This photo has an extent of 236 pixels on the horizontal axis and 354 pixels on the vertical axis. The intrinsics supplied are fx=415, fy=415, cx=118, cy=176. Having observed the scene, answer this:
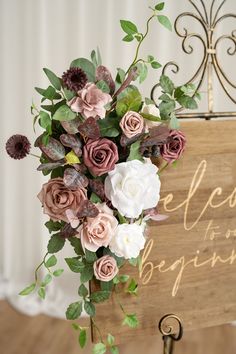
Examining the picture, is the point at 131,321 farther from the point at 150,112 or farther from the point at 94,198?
the point at 150,112

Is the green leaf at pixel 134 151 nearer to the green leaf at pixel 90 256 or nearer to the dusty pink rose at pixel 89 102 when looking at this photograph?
the dusty pink rose at pixel 89 102

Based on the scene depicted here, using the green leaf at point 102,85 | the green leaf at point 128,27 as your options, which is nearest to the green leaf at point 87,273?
the green leaf at point 102,85

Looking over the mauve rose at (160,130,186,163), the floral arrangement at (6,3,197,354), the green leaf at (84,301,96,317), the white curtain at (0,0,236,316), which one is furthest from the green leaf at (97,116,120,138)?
the white curtain at (0,0,236,316)

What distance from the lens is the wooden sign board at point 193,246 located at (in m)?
0.85

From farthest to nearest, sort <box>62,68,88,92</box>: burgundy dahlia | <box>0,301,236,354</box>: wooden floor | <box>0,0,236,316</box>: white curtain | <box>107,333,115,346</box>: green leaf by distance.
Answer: <box>0,0,236,316</box>: white curtain
<box>0,301,236,354</box>: wooden floor
<box>107,333,115,346</box>: green leaf
<box>62,68,88,92</box>: burgundy dahlia

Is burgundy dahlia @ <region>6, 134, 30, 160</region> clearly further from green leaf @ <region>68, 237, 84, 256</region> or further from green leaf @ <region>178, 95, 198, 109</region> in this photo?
green leaf @ <region>178, 95, 198, 109</region>

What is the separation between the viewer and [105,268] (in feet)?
2.49

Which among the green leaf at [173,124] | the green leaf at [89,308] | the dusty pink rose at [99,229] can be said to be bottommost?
the green leaf at [89,308]

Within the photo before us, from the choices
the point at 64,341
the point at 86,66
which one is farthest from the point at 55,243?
the point at 64,341

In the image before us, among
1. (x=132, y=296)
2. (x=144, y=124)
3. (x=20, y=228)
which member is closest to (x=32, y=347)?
(x=20, y=228)

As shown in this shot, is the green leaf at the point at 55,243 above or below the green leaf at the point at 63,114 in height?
below

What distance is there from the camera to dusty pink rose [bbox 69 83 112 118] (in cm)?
70

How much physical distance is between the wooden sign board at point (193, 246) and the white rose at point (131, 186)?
10 cm

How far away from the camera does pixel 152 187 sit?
747 millimetres
